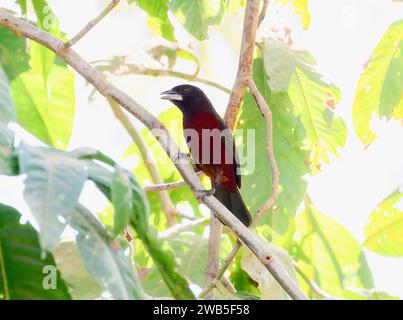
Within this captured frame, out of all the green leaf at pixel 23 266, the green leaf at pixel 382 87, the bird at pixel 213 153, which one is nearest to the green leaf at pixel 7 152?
the green leaf at pixel 23 266

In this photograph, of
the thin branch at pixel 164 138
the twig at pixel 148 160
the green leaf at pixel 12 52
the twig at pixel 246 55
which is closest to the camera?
the thin branch at pixel 164 138

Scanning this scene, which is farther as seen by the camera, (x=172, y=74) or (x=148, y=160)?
(x=148, y=160)

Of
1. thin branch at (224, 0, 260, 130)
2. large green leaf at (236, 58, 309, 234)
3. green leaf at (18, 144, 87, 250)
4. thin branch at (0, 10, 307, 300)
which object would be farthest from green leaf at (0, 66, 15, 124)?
large green leaf at (236, 58, 309, 234)

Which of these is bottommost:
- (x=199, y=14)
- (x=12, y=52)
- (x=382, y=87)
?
(x=382, y=87)

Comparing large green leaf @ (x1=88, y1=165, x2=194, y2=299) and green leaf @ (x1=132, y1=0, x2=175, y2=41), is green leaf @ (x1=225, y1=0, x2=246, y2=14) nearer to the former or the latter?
green leaf @ (x1=132, y1=0, x2=175, y2=41)

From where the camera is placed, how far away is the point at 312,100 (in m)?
4.66

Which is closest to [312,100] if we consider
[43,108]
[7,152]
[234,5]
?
[234,5]

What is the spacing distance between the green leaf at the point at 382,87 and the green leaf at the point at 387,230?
63cm

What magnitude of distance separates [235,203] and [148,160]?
0.91m

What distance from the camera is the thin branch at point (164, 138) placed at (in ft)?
7.97

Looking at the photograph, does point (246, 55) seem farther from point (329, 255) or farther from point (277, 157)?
point (329, 255)

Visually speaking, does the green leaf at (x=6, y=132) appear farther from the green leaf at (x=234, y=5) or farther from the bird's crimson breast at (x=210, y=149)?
the green leaf at (x=234, y=5)

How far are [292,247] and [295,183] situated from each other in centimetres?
91
